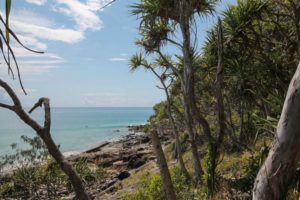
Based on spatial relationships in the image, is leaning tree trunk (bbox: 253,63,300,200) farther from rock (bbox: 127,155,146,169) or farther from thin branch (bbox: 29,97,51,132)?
rock (bbox: 127,155,146,169)

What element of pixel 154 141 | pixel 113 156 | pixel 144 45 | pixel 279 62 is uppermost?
pixel 144 45

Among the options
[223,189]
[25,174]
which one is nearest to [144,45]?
[223,189]

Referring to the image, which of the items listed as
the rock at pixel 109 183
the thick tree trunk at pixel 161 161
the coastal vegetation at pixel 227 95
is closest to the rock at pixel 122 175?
the rock at pixel 109 183

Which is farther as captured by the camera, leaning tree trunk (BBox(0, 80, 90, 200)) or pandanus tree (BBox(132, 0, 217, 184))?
pandanus tree (BBox(132, 0, 217, 184))

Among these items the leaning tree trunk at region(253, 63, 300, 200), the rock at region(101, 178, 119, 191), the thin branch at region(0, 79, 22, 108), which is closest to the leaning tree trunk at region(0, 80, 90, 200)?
the thin branch at region(0, 79, 22, 108)

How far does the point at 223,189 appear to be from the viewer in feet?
19.8

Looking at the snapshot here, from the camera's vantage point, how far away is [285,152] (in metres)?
2.75

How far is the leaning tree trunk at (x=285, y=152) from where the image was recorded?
2.70m

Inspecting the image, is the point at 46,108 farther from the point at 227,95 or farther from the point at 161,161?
the point at 227,95

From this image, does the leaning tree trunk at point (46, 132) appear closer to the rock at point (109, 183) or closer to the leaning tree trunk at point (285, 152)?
the leaning tree trunk at point (285, 152)

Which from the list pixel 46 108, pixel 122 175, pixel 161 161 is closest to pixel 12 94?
pixel 46 108

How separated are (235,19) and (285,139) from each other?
18.4ft

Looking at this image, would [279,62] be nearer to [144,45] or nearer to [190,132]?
[190,132]

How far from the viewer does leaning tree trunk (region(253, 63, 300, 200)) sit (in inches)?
106
